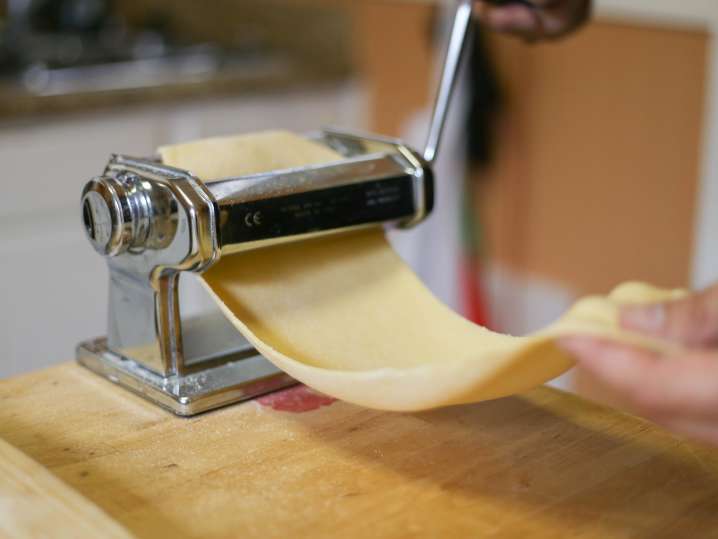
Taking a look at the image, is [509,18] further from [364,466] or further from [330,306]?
[364,466]

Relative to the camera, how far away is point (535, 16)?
99 cm

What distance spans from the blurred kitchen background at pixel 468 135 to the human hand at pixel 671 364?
1043 mm

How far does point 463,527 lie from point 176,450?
0.20 metres

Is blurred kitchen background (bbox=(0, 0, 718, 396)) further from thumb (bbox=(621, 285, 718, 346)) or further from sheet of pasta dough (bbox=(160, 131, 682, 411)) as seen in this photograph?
thumb (bbox=(621, 285, 718, 346))

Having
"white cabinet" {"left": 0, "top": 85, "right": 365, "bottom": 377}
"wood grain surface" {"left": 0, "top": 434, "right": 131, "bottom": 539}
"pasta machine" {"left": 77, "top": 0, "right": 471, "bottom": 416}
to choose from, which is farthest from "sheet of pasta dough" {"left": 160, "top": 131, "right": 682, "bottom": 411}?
"white cabinet" {"left": 0, "top": 85, "right": 365, "bottom": 377}

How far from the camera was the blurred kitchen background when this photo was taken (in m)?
1.55

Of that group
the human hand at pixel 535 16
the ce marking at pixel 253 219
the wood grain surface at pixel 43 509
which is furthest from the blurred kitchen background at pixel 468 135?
the wood grain surface at pixel 43 509

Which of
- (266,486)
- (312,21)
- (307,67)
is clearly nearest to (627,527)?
(266,486)

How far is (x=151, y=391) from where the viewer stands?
750 mm

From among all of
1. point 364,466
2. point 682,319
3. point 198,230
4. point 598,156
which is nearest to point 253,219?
point 198,230

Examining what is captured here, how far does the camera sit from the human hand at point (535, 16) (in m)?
0.98

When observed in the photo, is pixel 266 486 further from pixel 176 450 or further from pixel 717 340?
pixel 717 340

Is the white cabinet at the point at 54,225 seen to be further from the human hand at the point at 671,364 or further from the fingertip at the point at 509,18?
the human hand at the point at 671,364

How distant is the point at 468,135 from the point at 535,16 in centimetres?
81
